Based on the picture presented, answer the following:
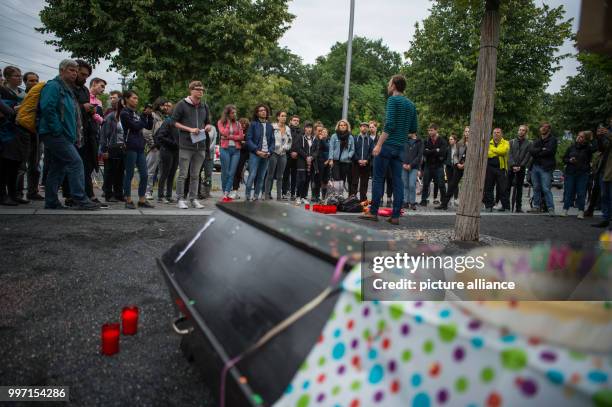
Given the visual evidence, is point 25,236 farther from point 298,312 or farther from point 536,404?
point 536,404

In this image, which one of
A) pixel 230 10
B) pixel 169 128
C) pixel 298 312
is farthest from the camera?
pixel 230 10

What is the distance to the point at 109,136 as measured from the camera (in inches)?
273

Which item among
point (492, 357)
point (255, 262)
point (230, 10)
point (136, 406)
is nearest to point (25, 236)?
point (136, 406)

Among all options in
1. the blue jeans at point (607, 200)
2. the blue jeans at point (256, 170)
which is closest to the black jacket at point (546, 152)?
the blue jeans at point (607, 200)

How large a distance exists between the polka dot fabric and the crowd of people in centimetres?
515

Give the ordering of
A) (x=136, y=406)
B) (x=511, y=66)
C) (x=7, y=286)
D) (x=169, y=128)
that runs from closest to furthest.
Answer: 1. (x=136, y=406)
2. (x=7, y=286)
3. (x=169, y=128)
4. (x=511, y=66)

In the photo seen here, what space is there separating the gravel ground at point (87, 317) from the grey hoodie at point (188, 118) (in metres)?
2.74

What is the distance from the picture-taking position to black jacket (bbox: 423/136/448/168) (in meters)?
10.3

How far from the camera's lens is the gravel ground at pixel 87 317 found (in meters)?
1.87

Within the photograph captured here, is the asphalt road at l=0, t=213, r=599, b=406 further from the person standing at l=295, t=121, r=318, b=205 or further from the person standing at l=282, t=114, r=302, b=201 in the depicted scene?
the person standing at l=282, t=114, r=302, b=201

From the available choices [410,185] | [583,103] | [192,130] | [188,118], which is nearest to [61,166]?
[192,130]

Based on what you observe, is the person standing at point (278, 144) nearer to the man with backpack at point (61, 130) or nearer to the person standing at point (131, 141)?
the person standing at point (131, 141)

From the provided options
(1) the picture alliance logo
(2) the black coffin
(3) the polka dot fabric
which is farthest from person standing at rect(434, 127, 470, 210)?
(3) the polka dot fabric

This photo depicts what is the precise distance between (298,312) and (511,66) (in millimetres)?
26458
